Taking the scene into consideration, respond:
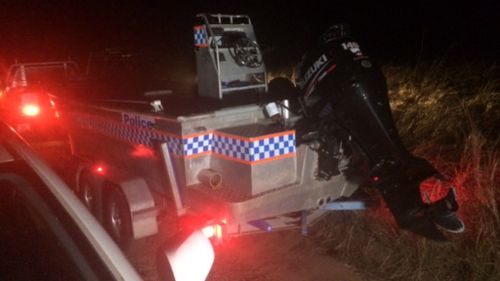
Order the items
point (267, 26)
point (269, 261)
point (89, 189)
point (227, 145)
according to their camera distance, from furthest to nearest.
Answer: point (267, 26)
point (89, 189)
point (269, 261)
point (227, 145)

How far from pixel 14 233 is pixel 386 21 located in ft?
44.5

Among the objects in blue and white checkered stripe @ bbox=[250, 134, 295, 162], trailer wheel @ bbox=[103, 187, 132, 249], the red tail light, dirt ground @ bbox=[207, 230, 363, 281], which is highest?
blue and white checkered stripe @ bbox=[250, 134, 295, 162]

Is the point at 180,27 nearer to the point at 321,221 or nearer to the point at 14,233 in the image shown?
the point at 321,221

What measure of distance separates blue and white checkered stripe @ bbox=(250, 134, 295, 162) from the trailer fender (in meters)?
1.23

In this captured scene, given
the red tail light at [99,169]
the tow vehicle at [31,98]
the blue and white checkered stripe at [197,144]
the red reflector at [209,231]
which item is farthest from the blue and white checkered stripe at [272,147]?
the tow vehicle at [31,98]

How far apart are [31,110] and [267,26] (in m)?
14.6

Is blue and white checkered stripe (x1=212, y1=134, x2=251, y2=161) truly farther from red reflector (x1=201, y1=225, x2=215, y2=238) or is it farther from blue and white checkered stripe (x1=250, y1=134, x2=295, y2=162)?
red reflector (x1=201, y1=225, x2=215, y2=238)

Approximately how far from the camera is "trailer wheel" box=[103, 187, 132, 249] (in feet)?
13.3

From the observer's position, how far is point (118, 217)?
4.32 metres

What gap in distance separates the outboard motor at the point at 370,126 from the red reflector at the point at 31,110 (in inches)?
259

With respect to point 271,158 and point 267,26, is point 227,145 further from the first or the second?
point 267,26

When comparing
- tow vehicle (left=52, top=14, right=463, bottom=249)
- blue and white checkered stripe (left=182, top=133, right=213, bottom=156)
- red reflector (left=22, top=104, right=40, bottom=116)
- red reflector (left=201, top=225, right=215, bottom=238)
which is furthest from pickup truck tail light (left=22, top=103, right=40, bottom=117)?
red reflector (left=201, top=225, right=215, bottom=238)

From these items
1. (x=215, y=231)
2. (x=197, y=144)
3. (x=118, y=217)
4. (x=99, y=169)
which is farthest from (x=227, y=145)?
(x=99, y=169)

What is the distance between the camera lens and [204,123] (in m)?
3.49
